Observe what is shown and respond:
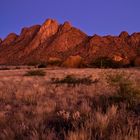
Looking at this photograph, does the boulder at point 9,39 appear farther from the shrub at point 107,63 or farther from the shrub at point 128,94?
the shrub at point 128,94

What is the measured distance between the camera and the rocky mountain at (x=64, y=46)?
92.9m

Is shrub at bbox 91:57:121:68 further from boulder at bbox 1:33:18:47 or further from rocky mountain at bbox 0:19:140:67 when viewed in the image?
boulder at bbox 1:33:18:47

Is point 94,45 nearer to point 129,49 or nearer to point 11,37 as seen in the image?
point 129,49

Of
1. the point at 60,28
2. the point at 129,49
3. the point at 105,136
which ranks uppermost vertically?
the point at 60,28

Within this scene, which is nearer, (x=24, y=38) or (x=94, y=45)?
(x=94, y=45)

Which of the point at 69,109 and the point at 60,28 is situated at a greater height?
the point at 60,28

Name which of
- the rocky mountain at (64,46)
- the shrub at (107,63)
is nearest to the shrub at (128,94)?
the shrub at (107,63)

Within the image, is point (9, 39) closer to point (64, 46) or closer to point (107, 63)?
point (64, 46)

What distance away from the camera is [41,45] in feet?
350

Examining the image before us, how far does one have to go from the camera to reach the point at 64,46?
10025 centimetres

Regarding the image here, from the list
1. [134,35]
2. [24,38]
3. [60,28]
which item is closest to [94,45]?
[134,35]

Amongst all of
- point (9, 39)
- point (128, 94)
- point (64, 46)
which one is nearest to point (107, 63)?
point (64, 46)

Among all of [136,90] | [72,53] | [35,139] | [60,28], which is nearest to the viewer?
[35,139]

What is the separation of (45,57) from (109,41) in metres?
20.9
